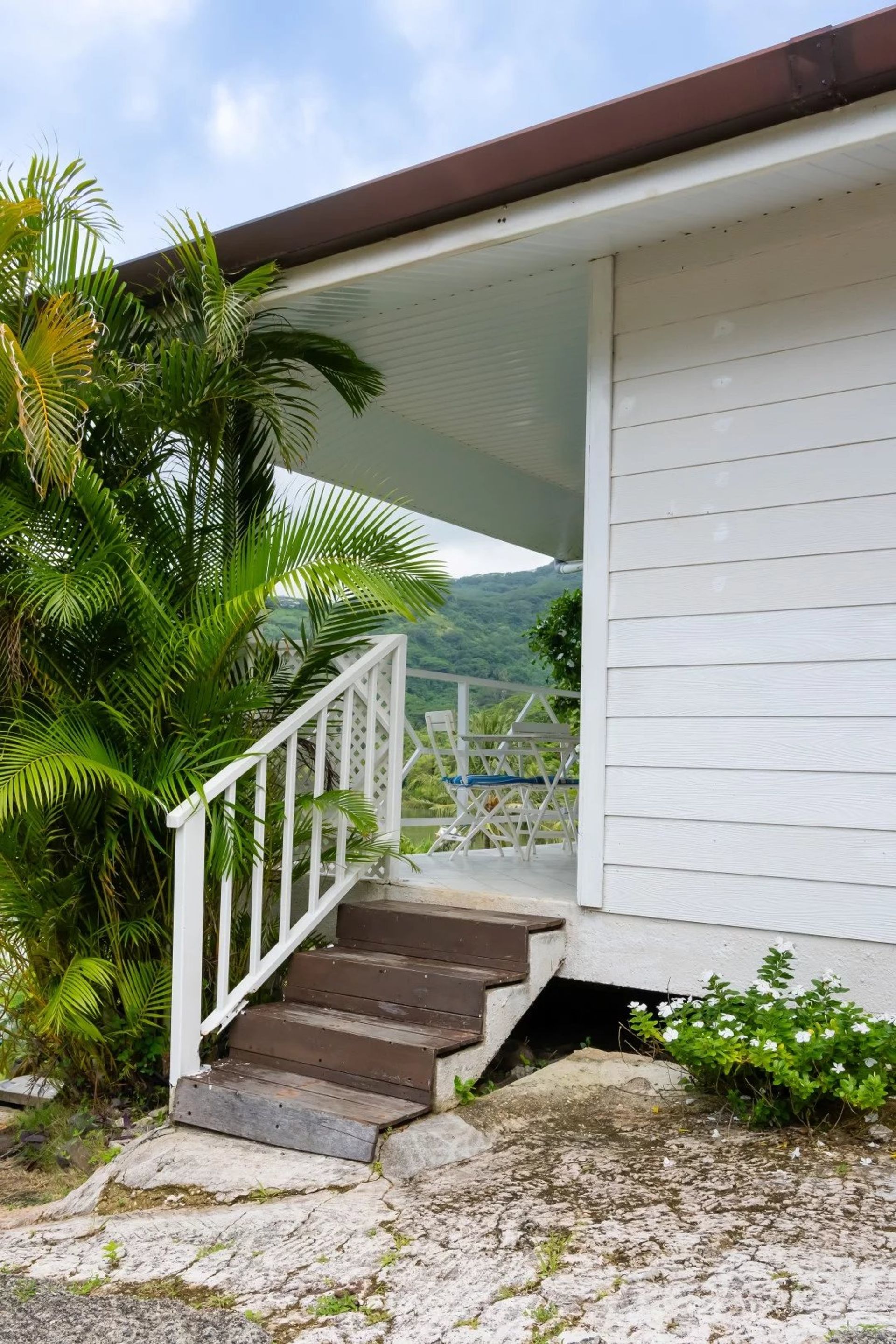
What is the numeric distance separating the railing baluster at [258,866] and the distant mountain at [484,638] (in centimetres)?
1257

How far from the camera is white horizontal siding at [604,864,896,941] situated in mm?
3473

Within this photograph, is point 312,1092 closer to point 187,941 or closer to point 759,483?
point 187,941

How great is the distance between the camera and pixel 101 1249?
2.75 meters

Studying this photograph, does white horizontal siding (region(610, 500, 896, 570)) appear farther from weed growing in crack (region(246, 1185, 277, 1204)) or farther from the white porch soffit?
weed growing in crack (region(246, 1185, 277, 1204))

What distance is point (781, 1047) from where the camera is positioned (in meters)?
3.06

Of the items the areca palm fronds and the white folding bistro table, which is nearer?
the areca palm fronds

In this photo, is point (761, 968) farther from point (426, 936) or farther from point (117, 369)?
point (117, 369)

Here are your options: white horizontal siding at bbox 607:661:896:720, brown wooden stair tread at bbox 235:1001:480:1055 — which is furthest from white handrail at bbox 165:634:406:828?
white horizontal siding at bbox 607:661:896:720

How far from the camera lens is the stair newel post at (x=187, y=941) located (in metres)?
3.66

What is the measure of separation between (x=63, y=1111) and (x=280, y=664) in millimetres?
1766

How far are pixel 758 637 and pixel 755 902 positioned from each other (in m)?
0.85

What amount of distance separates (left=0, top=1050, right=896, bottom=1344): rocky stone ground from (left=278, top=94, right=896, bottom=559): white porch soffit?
2.73 m

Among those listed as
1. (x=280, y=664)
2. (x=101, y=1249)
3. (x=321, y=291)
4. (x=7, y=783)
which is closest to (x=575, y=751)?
(x=280, y=664)

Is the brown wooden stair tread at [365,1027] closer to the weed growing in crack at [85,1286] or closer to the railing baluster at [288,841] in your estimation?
the railing baluster at [288,841]
